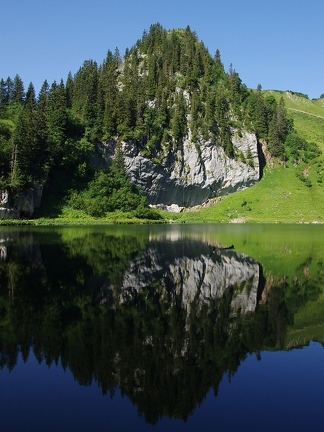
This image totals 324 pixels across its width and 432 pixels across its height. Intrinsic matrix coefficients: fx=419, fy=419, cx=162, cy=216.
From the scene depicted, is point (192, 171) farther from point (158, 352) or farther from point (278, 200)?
point (158, 352)

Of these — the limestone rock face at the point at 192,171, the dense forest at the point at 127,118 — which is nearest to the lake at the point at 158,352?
the dense forest at the point at 127,118

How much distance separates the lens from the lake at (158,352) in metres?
8.79

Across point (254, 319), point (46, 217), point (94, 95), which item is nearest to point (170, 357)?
point (254, 319)

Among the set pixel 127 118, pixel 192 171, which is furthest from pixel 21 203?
pixel 192 171

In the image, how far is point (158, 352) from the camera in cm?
1191

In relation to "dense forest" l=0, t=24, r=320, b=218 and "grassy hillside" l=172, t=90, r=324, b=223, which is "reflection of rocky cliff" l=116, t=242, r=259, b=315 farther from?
"grassy hillside" l=172, t=90, r=324, b=223

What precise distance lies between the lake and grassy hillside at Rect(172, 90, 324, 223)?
9025cm

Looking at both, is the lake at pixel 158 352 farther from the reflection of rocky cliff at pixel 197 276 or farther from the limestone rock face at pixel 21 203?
the limestone rock face at pixel 21 203

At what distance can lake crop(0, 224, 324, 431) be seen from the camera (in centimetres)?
879

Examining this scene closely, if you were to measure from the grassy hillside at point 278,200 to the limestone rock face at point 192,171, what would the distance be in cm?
445

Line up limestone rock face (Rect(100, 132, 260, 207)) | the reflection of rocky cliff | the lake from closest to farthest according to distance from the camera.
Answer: the lake
the reflection of rocky cliff
limestone rock face (Rect(100, 132, 260, 207))

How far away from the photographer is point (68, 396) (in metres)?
9.48

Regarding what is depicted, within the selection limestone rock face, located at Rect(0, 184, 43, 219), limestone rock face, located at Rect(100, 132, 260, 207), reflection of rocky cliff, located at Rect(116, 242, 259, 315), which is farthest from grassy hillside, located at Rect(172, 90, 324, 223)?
reflection of rocky cliff, located at Rect(116, 242, 259, 315)

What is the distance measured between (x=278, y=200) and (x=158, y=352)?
113842 millimetres
